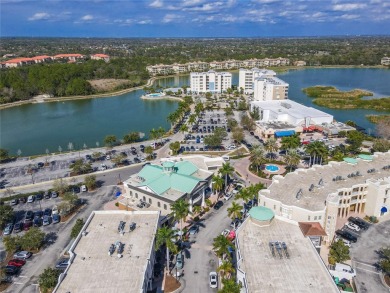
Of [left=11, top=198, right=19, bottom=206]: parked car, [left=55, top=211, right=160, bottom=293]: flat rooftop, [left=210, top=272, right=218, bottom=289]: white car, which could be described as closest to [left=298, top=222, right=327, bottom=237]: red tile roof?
[left=210, top=272, right=218, bottom=289]: white car

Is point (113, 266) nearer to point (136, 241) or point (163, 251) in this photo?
point (136, 241)

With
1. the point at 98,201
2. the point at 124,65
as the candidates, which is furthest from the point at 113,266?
the point at 124,65

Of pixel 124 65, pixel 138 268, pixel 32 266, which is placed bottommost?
pixel 32 266

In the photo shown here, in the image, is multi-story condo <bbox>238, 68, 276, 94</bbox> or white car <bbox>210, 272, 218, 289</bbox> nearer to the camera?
white car <bbox>210, 272, 218, 289</bbox>

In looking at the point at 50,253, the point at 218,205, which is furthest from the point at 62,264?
the point at 218,205

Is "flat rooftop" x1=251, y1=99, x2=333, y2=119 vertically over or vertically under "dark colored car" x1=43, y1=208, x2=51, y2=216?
over

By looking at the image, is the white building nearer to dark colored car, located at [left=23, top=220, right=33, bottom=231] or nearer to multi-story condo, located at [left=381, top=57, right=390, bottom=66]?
dark colored car, located at [left=23, top=220, right=33, bottom=231]
